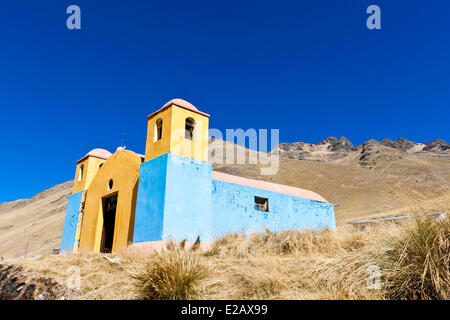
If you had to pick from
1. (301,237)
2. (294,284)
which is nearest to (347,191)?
(301,237)

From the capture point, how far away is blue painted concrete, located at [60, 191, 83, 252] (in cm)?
1766

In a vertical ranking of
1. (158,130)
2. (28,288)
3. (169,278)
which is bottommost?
(28,288)

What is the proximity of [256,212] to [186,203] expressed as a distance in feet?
13.7

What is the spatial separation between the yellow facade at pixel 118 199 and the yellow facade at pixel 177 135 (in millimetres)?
1315

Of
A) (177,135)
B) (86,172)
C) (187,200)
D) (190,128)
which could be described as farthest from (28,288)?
(86,172)

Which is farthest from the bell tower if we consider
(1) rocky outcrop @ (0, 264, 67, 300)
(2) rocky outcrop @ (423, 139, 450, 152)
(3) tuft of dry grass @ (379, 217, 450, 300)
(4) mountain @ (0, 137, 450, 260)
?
(2) rocky outcrop @ (423, 139, 450, 152)

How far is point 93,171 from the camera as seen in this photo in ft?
61.4

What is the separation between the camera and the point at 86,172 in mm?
18594

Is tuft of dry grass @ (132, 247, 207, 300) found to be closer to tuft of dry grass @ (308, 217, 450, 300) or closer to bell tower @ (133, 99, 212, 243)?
tuft of dry grass @ (308, 217, 450, 300)

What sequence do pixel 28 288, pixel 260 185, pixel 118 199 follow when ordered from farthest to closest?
pixel 260 185, pixel 118 199, pixel 28 288

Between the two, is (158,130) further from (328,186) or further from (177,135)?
(328,186)

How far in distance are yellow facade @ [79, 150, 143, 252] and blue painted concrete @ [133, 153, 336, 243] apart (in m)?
1.01

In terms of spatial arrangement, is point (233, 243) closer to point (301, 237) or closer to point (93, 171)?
point (301, 237)
